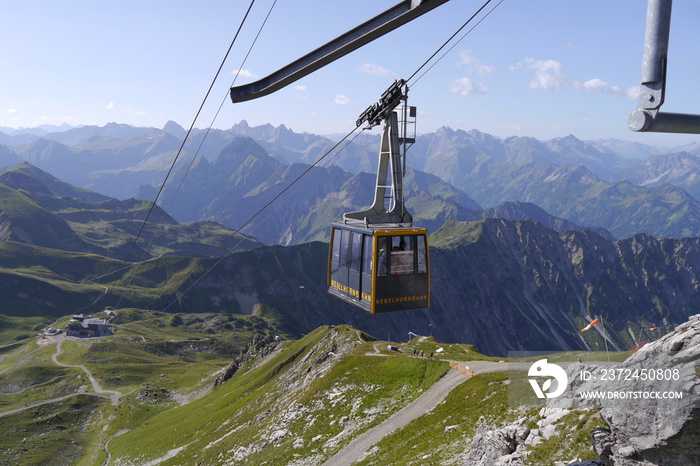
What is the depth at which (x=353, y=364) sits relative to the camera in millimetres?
67625

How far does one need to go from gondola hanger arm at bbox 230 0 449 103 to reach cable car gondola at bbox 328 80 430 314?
1228 cm

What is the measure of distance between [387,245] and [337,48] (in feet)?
57.4

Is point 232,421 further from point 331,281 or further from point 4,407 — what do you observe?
point 4,407

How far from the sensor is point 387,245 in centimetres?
2936

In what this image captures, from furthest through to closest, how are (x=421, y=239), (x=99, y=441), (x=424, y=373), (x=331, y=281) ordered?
(x=99, y=441) → (x=424, y=373) → (x=331, y=281) → (x=421, y=239)

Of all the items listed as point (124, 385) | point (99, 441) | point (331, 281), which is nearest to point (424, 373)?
point (331, 281)

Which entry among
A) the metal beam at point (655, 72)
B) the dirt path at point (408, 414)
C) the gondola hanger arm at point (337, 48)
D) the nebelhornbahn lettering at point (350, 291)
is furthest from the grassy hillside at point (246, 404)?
the metal beam at point (655, 72)

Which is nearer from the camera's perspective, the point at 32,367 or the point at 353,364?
the point at 353,364

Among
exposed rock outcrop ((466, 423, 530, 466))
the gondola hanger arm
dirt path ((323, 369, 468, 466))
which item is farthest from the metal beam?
dirt path ((323, 369, 468, 466))

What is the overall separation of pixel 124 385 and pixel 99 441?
40.4m

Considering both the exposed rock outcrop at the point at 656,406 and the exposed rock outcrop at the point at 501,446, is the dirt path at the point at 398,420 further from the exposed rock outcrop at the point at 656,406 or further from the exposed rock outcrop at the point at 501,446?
the exposed rock outcrop at the point at 656,406

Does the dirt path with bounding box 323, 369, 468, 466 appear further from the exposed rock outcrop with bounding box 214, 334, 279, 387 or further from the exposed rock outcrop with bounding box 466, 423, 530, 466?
the exposed rock outcrop with bounding box 214, 334, 279, 387

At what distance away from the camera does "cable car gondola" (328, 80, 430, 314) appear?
2809cm

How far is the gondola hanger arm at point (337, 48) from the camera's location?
11.4 metres
